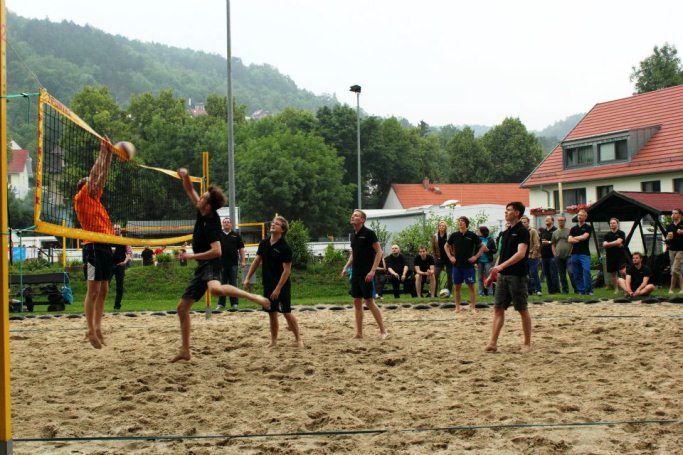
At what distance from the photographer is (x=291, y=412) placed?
20.2ft

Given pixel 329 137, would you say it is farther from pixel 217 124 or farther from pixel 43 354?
pixel 43 354

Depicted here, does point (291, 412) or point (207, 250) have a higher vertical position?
point (207, 250)

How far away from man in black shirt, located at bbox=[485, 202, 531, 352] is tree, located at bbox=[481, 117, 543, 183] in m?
70.5

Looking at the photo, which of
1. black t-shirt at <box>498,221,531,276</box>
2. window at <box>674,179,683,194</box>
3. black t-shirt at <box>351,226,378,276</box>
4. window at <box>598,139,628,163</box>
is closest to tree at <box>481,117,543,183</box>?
window at <box>598,139,628,163</box>

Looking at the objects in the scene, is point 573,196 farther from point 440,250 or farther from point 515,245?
point 515,245

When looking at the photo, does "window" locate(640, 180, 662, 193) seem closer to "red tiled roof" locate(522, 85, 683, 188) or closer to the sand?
"red tiled roof" locate(522, 85, 683, 188)

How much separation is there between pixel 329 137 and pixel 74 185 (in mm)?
57432

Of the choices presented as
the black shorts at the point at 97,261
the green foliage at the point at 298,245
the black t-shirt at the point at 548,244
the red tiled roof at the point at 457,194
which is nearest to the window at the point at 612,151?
the green foliage at the point at 298,245

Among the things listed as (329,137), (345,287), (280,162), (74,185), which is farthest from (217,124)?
(74,185)

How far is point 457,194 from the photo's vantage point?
6800cm

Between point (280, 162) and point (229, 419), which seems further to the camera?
point (280, 162)

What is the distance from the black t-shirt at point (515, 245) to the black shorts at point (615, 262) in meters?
8.56

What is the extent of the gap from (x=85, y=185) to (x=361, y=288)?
3579mm

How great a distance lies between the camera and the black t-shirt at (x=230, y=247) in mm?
14531
